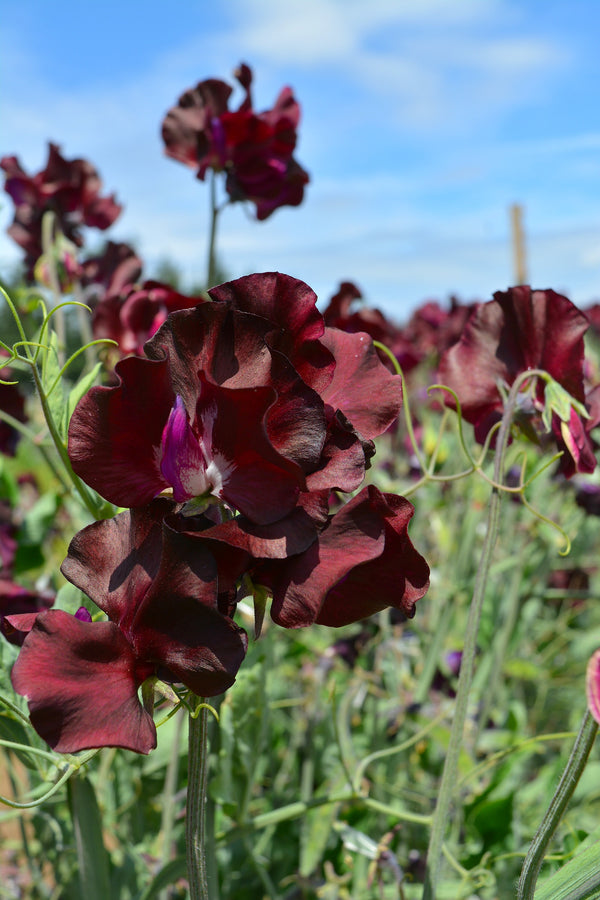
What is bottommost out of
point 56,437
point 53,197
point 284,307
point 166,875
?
point 166,875

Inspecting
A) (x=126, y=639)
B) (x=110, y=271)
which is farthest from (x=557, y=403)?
(x=110, y=271)

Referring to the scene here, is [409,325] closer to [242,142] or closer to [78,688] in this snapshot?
[242,142]

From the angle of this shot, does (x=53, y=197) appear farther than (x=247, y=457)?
Yes

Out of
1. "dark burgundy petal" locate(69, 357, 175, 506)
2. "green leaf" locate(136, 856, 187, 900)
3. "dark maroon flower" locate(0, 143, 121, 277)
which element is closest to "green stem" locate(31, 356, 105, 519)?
"dark burgundy petal" locate(69, 357, 175, 506)

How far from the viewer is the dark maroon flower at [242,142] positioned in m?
1.32

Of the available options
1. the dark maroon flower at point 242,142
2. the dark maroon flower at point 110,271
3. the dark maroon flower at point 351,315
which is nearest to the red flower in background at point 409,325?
the dark maroon flower at point 351,315

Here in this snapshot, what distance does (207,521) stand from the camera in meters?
0.54

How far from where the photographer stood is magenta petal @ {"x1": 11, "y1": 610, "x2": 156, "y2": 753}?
19.0 inches

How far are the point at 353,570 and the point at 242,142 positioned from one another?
0.97 meters

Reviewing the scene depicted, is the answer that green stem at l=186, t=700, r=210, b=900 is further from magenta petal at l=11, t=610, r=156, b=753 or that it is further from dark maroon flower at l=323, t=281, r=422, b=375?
dark maroon flower at l=323, t=281, r=422, b=375

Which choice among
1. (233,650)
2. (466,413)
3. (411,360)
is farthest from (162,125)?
(411,360)

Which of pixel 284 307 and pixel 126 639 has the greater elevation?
pixel 284 307

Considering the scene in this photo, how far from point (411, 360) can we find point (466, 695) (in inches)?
76.3

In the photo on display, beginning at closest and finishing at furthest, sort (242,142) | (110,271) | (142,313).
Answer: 1. (142,313)
2. (242,142)
3. (110,271)
